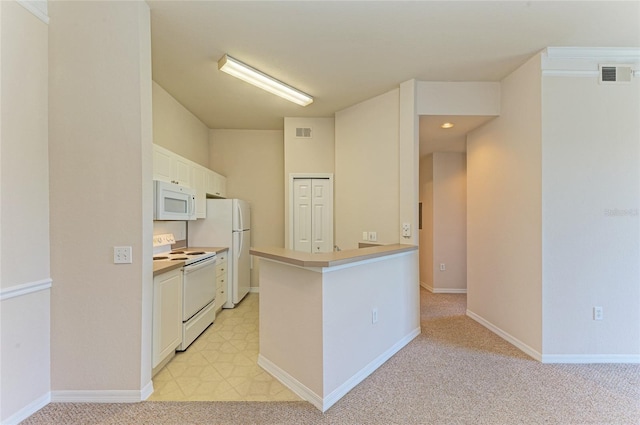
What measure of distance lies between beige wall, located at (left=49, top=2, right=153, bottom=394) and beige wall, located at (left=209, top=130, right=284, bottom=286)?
2.88 m

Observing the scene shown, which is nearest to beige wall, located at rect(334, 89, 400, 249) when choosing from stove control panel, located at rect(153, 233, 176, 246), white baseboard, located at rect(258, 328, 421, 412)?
white baseboard, located at rect(258, 328, 421, 412)

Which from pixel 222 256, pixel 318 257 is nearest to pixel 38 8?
pixel 318 257

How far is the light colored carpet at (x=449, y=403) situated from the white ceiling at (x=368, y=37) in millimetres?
2859

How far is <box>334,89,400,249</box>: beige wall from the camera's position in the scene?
3.21 metres

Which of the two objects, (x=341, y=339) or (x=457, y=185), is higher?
(x=457, y=185)

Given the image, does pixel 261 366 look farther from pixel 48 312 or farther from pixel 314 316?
pixel 48 312

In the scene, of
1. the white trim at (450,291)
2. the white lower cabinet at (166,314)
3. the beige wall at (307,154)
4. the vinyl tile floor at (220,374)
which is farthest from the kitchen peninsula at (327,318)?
the white trim at (450,291)

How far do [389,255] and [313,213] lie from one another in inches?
77.9

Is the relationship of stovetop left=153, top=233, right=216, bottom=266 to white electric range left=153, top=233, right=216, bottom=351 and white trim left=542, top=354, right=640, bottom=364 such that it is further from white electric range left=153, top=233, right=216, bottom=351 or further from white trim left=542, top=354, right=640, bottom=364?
white trim left=542, top=354, right=640, bottom=364

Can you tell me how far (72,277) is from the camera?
74.3 inches

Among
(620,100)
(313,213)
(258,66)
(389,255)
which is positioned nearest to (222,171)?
(313,213)

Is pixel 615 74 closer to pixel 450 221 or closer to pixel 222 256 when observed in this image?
pixel 450 221

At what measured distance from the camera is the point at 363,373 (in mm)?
2129

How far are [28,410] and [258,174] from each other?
3.76 meters
